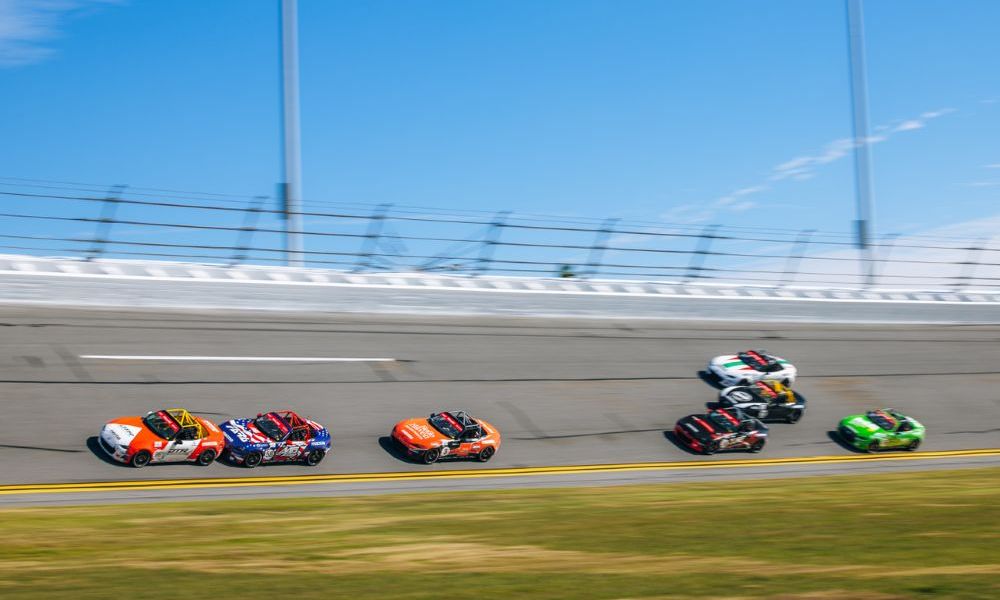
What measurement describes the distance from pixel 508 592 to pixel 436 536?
98.0 inches

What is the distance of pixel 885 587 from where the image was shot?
24.0 ft

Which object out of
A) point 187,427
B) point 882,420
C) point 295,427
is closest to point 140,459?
point 187,427

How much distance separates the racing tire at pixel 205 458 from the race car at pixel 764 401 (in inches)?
399

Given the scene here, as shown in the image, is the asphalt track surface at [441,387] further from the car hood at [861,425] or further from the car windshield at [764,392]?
the car windshield at [764,392]

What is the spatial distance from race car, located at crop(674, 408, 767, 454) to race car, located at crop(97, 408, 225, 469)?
326 inches

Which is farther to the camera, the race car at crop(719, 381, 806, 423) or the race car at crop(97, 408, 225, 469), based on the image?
the race car at crop(719, 381, 806, 423)

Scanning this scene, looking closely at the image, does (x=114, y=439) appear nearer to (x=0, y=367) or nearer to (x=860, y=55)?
(x=0, y=367)

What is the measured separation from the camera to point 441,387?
717 inches

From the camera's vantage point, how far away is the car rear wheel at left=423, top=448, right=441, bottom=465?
49.2 ft

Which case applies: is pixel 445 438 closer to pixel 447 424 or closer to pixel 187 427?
pixel 447 424

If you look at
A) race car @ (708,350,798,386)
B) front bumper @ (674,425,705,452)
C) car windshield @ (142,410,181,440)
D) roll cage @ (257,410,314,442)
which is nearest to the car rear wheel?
roll cage @ (257,410,314,442)

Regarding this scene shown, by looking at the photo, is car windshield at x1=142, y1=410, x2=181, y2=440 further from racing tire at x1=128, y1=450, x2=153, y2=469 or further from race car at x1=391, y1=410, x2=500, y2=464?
race car at x1=391, y1=410, x2=500, y2=464

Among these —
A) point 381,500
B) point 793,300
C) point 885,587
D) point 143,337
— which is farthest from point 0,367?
point 793,300

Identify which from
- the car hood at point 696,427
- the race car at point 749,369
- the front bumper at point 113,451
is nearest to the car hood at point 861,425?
the race car at point 749,369
